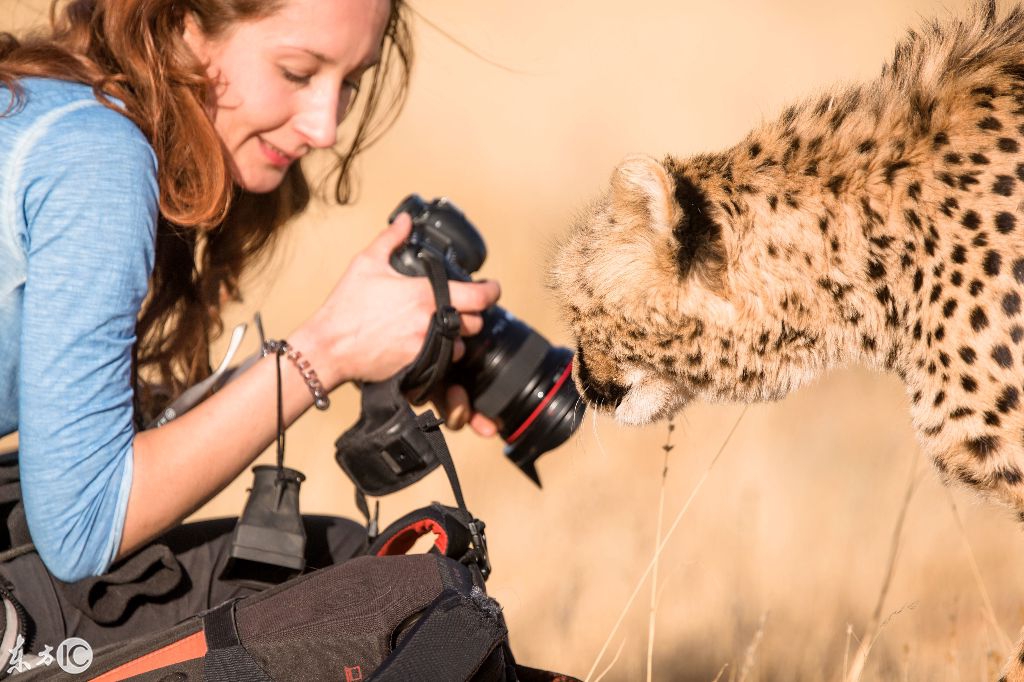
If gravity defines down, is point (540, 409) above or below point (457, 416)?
above

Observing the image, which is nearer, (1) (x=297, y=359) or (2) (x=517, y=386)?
(1) (x=297, y=359)

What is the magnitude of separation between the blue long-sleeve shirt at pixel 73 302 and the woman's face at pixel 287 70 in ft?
1.03

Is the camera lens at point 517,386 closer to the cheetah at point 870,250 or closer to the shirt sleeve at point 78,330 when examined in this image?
the cheetah at point 870,250

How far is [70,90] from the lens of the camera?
2010 millimetres

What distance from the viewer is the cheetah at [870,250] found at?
75.9 inches

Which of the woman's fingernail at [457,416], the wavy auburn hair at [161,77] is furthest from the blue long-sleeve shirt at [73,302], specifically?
the woman's fingernail at [457,416]

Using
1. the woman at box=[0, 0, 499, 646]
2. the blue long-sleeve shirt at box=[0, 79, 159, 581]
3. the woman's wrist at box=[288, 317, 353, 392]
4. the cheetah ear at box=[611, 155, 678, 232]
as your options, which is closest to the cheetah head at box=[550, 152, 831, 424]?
the cheetah ear at box=[611, 155, 678, 232]

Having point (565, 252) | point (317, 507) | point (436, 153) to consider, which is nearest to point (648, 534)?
point (317, 507)

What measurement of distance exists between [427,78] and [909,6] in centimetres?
339

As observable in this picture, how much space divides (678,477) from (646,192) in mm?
2326

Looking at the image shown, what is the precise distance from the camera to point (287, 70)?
2195 millimetres

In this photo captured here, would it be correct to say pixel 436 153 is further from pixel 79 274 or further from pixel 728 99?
pixel 79 274

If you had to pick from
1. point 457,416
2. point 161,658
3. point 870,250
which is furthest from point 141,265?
point 870,250

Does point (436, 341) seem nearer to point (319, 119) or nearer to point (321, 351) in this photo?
point (321, 351)
